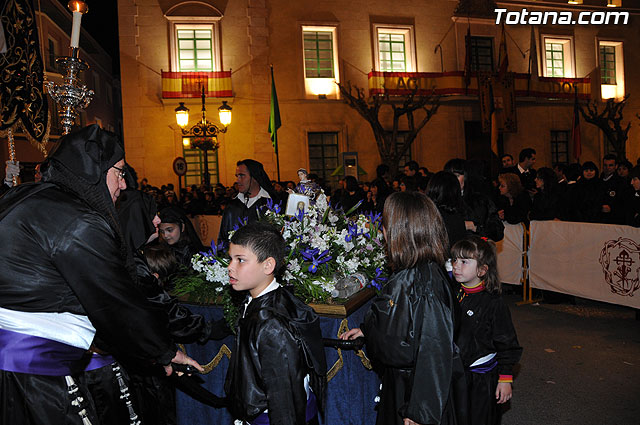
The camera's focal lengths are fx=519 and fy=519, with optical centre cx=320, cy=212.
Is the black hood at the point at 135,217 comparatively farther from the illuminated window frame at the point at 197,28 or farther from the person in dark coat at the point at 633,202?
the illuminated window frame at the point at 197,28

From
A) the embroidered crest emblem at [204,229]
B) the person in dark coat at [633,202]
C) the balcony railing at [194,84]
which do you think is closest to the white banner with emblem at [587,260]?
the person in dark coat at [633,202]

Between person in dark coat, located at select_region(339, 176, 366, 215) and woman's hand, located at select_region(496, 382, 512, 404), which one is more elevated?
person in dark coat, located at select_region(339, 176, 366, 215)

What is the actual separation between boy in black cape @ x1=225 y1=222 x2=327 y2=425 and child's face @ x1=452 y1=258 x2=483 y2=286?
1572mm

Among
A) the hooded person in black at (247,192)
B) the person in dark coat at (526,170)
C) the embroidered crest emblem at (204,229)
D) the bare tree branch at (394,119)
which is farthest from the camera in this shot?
the bare tree branch at (394,119)

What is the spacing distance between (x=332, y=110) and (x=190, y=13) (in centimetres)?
744

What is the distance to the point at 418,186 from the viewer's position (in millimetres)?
10320

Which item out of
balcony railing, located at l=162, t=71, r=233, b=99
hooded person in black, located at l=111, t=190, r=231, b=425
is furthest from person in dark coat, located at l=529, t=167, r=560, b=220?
balcony railing, located at l=162, t=71, r=233, b=99

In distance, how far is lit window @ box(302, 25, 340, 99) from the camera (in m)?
23.8

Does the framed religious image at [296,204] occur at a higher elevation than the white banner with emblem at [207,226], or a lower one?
higher

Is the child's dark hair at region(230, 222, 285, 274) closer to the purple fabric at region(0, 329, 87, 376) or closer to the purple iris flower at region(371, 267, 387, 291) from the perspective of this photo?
the purple fabric at region(0, 329, 87, 376)

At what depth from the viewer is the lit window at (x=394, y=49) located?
24.7 meters

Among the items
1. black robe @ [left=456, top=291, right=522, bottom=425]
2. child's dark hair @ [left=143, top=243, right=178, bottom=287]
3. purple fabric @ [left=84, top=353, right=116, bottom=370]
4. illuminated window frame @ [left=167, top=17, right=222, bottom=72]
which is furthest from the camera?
illuminated window frame @ [left=167, top=17, right=222, bottom=72]

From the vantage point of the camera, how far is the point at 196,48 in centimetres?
2264

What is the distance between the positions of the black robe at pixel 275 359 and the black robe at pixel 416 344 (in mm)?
377
